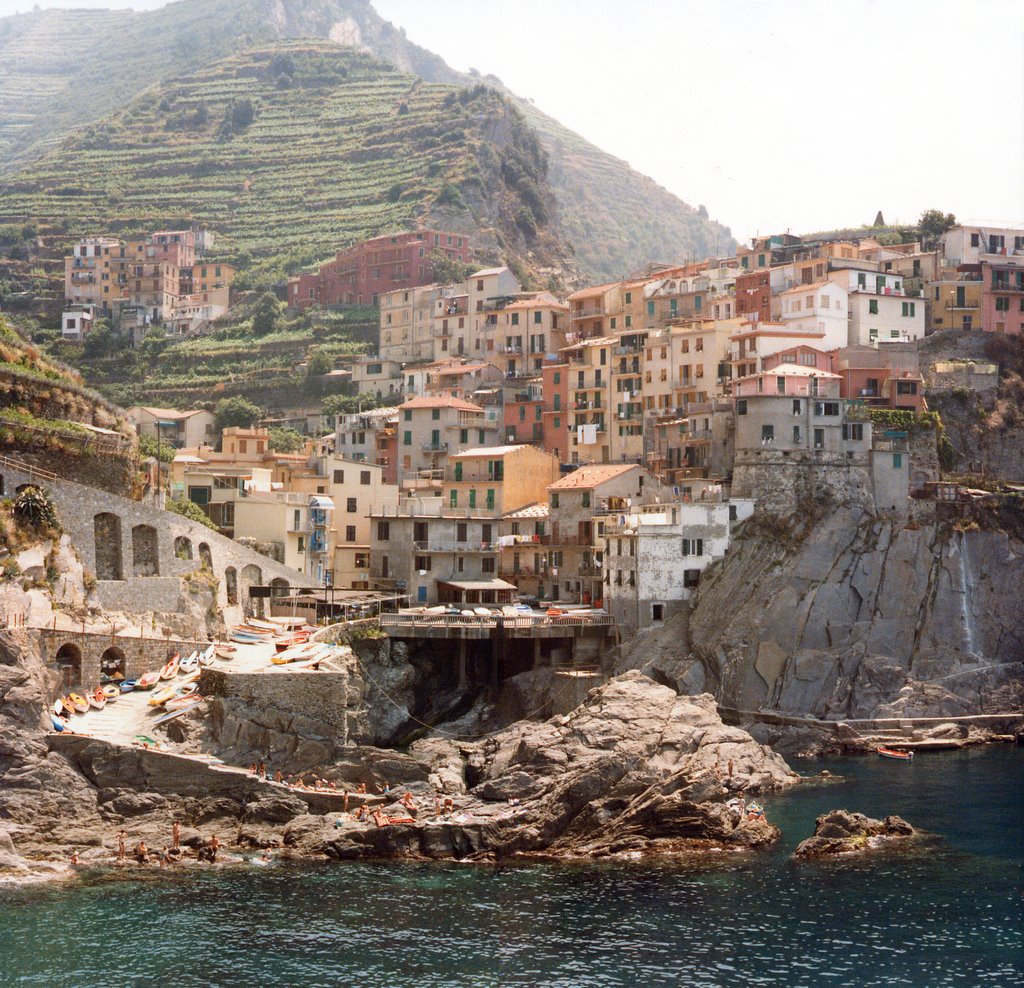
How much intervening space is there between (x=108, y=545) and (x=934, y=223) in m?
69.2

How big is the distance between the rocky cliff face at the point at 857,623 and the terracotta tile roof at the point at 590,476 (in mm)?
8993

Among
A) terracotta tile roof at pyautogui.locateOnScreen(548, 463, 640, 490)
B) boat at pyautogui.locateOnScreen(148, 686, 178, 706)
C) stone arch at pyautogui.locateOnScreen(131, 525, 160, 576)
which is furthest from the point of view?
terracotta tile roof at pyautogui.locateOnScreen(548, 463, 640, 490)

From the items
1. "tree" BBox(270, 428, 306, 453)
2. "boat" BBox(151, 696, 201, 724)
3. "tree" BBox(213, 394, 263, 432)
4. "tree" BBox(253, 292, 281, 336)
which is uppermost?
"tree" BBox(253, 292, 281, 336)

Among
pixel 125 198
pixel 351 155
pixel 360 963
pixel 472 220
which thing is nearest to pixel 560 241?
pixel 472 220

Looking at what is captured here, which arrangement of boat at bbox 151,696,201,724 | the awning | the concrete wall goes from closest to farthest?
boat at bbox 151,696,201,724 → the concrete wall → the awning

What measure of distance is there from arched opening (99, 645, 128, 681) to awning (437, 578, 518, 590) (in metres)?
23.2

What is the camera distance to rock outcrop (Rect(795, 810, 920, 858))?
194 feet

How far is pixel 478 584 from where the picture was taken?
8775cm

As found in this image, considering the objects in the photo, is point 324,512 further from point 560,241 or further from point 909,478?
point 560,241

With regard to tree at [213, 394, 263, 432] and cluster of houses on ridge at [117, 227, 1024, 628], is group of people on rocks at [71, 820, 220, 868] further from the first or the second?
tree at [213, 394, 263, 432]

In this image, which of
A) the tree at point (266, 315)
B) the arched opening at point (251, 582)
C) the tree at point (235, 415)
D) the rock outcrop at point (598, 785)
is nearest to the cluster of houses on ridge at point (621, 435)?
the tree at point (235, 415)

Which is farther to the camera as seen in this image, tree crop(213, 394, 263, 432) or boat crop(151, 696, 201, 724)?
tree crop(213, 394, 263, 432)

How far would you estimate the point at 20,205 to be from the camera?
593 feet

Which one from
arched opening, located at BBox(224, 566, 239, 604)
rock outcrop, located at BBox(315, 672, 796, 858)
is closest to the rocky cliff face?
rock outcrop, located at BBox(315, 672, 796, 858)
